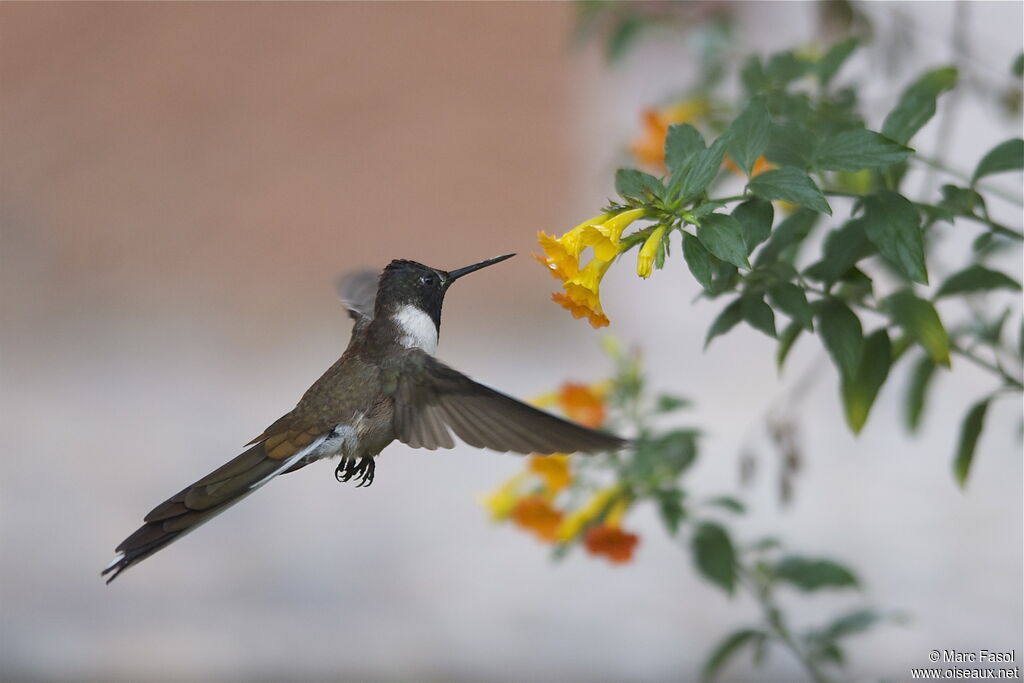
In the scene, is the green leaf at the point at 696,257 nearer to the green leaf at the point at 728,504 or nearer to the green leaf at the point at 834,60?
the green leaf at the point at 834,60

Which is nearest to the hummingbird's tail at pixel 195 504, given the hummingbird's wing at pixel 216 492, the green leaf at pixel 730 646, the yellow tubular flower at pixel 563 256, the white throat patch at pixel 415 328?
the hummingbird's wing at pixel 216 492

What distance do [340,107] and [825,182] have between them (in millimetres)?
4784

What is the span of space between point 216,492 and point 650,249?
13.8 inches

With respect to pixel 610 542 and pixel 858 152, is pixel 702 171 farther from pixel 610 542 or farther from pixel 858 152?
pixel 610 542

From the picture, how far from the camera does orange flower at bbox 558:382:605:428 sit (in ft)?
4.45

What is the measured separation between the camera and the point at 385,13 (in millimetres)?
5434

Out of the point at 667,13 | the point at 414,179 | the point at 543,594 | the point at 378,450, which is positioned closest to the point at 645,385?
the point at 378,450

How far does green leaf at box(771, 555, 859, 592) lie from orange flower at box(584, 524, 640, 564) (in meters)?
0.22

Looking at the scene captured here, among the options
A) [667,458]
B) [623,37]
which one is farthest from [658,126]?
[667,458]

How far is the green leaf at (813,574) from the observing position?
4.56ft

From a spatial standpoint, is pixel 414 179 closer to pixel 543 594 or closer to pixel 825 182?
pixel 543 594

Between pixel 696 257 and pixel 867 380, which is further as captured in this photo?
pixel 867 380

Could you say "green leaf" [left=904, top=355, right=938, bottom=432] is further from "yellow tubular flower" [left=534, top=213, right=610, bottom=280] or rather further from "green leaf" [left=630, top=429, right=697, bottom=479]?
"yellow tubular flower" [left=534, top=213, right=610, bottom=280]

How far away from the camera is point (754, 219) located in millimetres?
818
